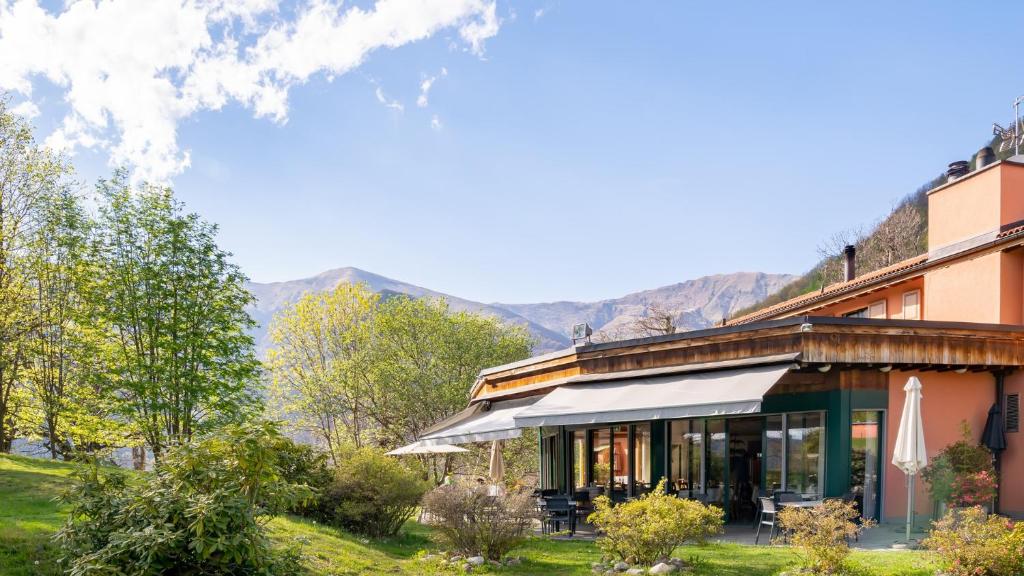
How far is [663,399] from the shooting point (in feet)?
45.7

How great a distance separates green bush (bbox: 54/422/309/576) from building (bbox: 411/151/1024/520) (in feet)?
23.0

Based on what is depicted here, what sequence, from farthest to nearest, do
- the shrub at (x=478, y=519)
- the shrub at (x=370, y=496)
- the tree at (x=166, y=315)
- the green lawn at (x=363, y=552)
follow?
the tree at (x=166, y=315), the shrub at (x=370, y=496), the shrub at (x=478, y=519), the green lawn at (x=363, y=552)

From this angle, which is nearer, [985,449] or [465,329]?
[985,449]

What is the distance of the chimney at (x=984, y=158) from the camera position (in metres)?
19.9

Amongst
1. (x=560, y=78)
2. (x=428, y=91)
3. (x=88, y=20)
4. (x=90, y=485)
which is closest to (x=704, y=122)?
(x=560, y=78)

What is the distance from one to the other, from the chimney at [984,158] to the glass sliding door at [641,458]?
38.3ft

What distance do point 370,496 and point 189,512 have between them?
7659 mm

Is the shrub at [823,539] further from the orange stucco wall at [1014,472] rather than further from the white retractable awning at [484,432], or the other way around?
the orange stucco wall at [1014,472]

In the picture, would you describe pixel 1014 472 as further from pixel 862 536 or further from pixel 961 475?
pixel 862 536

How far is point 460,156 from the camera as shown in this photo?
152 ft

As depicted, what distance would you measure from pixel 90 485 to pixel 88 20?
1641 centimetres

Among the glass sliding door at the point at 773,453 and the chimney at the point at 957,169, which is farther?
the chimney at the point at 957,169

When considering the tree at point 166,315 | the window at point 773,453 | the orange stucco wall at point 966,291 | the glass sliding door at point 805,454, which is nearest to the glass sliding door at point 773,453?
the window at point 773,453

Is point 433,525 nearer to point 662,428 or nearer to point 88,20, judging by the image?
point 662,428
